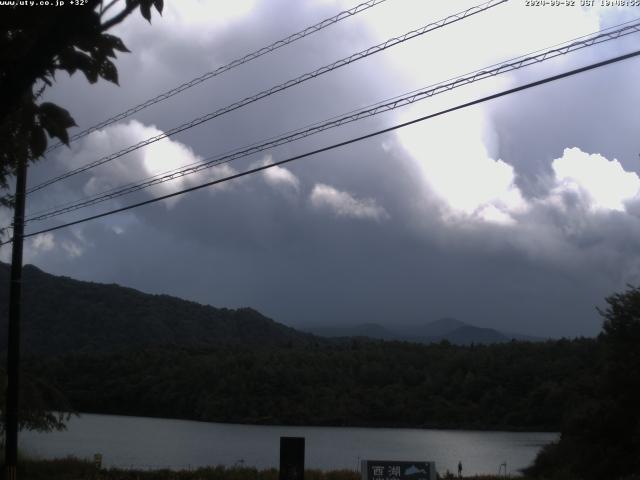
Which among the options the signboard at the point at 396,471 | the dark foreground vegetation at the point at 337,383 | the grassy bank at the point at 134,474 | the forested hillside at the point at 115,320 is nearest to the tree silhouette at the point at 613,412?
the grassy bank at the point at 134,474

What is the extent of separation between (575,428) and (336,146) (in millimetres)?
15592

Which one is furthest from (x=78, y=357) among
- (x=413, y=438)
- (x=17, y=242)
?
(x=17, y=242)

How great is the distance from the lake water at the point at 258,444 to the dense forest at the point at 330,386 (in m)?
2.84

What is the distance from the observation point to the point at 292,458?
1486cm

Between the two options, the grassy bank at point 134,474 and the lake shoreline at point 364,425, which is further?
the lake shoreline at point 364,425

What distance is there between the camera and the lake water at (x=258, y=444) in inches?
1722

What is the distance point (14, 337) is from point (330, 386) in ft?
213

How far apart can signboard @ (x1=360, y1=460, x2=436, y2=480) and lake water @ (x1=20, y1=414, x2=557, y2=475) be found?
23.1 metres

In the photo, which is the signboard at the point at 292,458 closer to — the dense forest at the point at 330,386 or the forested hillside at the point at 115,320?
the dense forest at the point at 330,386

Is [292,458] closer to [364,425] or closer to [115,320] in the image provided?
[364,425]

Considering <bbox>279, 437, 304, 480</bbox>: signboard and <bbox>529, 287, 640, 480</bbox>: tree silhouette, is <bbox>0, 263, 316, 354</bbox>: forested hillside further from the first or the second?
<bbox>279, 437, 304, 480</bbox>: signboard

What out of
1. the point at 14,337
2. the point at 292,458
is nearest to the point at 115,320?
the point at 14,337

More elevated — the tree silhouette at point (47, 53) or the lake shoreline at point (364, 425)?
the tree silhouette at point (47, 53)

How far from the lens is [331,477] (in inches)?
1037
